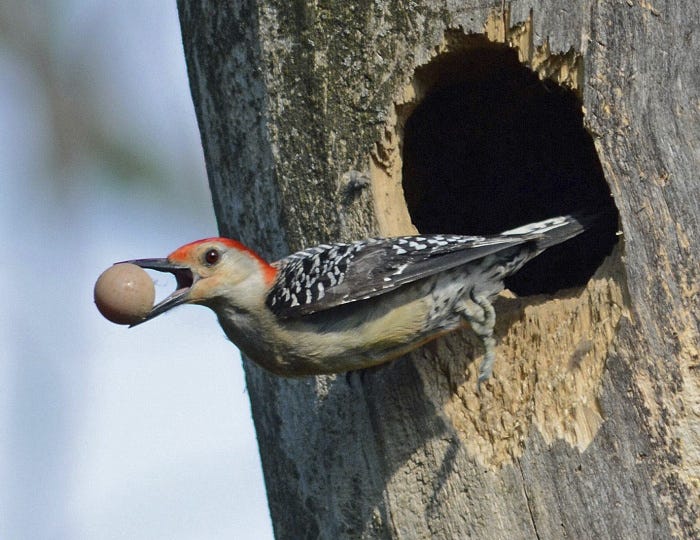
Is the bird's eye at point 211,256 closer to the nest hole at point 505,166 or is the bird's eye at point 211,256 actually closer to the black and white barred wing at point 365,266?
the black and white barred wing at point 365,266

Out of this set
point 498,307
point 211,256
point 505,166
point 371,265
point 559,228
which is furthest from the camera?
point 505,166

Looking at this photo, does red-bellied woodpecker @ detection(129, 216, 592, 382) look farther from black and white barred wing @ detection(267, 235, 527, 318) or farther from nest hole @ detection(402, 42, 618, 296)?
nest hole @ detection(402, 42, 618, 296)

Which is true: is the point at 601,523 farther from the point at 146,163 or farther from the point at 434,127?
the point at 146,163

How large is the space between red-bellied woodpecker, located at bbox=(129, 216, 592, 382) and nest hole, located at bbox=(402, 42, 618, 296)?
1265 millimetres

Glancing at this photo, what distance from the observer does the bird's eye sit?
4.01 m

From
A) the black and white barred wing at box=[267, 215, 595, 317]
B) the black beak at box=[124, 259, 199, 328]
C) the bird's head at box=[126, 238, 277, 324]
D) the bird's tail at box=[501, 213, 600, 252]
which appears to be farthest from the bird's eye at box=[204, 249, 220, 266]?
the bird's tail at box=[501, 213, 600, 252]

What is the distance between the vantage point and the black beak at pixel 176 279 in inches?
151

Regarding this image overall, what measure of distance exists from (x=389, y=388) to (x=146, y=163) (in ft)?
11.4

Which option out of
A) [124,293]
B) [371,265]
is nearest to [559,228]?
[371,265]

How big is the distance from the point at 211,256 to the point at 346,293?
66 centimetres

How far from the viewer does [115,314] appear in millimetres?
3611

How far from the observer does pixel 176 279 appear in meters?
4.15

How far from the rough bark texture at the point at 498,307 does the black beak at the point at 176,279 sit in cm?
41

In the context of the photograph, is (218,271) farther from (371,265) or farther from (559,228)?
(559,228)
